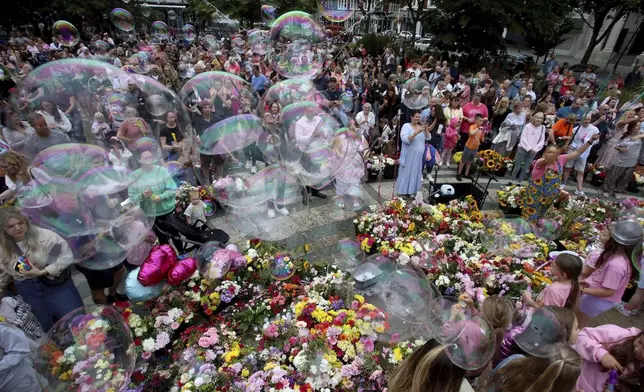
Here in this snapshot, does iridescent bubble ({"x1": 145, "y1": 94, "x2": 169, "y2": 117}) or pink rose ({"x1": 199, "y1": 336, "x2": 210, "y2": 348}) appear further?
iridescent bubble ({"x1": 145, "y1": 94, "x2": 169, "y2": 117})

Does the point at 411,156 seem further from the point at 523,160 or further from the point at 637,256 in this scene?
the point at 637,256

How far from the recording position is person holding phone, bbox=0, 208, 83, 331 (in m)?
3.16

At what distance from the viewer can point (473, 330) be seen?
7.72 ft

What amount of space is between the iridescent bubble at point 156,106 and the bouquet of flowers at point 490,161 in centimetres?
675

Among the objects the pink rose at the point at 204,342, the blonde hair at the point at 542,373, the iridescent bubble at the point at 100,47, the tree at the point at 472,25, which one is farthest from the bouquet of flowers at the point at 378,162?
the tree at the point at 472,25

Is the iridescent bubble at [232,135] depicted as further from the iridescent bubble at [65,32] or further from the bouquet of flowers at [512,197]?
the iridescent bubble at [65,32]

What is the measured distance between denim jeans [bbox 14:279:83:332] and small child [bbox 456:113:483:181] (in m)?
7.75

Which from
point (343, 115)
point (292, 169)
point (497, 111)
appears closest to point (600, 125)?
point (497, 111)

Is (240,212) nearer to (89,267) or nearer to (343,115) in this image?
(89,267)

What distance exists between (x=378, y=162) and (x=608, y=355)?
5.76 metres

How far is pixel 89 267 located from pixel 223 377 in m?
1.94

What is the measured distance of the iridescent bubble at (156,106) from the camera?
6.08 metres

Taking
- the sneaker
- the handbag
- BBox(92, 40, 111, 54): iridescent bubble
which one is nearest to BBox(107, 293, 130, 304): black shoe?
the handbag

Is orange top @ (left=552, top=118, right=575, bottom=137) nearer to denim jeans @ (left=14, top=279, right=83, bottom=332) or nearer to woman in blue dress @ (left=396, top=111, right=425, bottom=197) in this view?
woman in blue dress @ (left=396, top=111, right=425, bottom=197)
